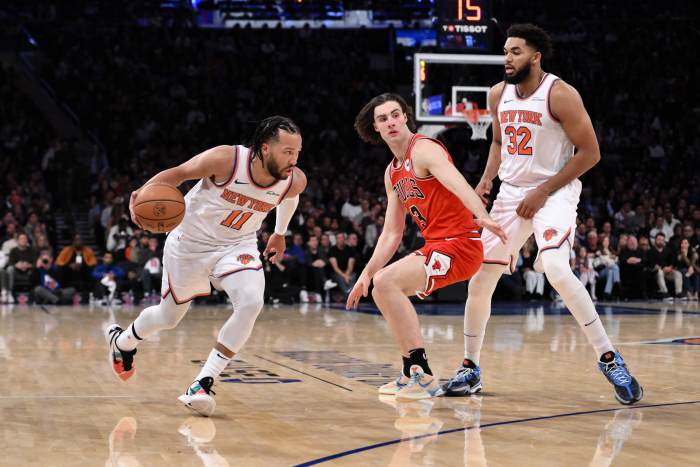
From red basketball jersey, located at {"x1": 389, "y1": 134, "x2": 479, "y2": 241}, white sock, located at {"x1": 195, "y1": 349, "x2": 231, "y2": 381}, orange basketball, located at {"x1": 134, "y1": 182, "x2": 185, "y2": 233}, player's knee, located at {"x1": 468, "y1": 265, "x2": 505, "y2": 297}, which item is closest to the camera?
orange basketball, located at {"x1": 134, "y1": 182, "x2": 185, "y2": 233}

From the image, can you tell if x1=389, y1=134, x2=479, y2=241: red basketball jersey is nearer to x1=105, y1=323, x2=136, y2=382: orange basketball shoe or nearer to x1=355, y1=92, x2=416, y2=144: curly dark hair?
x1=355, y1=92, x2=416, y2=144: curly dark hair

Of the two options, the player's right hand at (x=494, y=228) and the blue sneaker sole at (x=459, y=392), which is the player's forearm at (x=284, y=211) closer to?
the player's right hand at (x=494, y=228)

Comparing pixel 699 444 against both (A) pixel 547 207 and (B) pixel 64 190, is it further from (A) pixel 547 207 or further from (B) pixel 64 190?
(B) pixel 64 190

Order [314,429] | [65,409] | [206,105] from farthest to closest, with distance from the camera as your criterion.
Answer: [206,105] → [65,409] → [314,429]

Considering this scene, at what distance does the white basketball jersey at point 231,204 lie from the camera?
5.55 m

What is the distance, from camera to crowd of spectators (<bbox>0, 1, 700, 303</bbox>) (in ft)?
53.8

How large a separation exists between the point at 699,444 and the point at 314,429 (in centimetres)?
178

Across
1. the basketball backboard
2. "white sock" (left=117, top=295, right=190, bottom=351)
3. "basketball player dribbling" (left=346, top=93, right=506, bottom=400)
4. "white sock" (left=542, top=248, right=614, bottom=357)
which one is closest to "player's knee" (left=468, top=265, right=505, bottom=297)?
"basketball player dribbling" (left=346, top=93, right=506, bottom=400)

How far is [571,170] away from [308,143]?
57.8 feet

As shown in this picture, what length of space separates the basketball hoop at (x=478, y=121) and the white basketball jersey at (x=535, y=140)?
9.52 meters

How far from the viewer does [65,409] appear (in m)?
5.41

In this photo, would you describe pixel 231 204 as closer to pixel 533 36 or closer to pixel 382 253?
pixel 382 253

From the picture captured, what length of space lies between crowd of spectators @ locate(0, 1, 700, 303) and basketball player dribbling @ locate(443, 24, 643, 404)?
9.59 meters

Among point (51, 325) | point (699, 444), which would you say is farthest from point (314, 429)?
point (51, 325)
